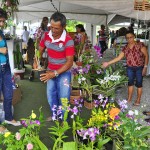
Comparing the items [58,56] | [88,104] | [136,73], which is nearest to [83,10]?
[136,73]

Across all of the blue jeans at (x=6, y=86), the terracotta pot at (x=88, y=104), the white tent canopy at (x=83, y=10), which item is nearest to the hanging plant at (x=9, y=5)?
the white tent canopy at (x=83, y=10)

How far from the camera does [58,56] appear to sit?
10.3ft

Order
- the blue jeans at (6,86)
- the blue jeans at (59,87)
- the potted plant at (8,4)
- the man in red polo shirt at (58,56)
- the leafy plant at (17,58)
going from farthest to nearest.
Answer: the leafy plant at (17,58), the potted plant at (8,4), the blue jeans at (6,86), the blue jeans at (59,87), the man in red polo shirt at (58,56)

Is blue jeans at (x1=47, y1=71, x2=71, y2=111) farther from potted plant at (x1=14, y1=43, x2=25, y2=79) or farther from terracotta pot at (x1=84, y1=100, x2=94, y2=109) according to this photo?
potted plant at (x1=14, y1=43, x2=25, y2=79)

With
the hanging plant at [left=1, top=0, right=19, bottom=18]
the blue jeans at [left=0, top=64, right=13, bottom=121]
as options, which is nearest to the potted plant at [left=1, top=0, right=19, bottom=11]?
the hanging plant at [left=1, top=0, right=19, bottom=18]

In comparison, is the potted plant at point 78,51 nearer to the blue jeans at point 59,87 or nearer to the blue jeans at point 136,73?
the blue jeans at point 136,73

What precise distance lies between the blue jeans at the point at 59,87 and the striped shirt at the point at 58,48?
0.14 m

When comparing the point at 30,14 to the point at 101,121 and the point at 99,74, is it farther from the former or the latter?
the point at 101,121

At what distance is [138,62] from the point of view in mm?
4637

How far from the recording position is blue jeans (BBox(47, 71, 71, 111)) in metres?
3.17

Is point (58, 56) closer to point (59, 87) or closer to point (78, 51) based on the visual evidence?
point (59, 87)

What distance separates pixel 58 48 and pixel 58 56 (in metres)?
0.11

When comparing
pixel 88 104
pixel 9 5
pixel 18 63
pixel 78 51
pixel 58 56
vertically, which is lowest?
pixel 88 104

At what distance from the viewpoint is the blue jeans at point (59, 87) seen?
10.4 feet
